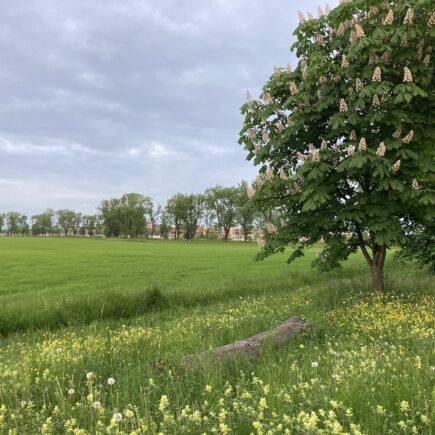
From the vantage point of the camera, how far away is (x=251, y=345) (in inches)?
238

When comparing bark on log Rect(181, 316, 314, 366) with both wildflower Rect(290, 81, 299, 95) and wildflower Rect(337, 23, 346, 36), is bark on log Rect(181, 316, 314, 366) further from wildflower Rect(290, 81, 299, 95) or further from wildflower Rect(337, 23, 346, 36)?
wildflower Rect(337, 23, 346, 36)

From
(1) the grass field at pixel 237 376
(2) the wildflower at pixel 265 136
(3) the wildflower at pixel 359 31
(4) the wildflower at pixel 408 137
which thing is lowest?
(1) the grass field at pixel 237 376

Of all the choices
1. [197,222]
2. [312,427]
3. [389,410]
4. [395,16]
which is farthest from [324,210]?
[197,222]

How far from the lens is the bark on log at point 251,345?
553 cm

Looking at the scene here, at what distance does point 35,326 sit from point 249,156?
8.36 meters

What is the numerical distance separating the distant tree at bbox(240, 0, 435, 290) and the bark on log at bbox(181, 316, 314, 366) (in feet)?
9.87

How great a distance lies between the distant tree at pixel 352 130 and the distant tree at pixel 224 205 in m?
136

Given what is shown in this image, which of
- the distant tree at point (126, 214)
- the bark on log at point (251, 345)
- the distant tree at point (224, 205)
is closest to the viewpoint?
the bark on log at point (251, 345)

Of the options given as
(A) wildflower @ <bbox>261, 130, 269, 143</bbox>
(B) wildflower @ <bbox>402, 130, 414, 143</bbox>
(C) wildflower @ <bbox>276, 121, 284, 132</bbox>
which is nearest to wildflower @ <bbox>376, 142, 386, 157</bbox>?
(B) wildflower @ <bbox>402, 130, 414, 143</bbox>

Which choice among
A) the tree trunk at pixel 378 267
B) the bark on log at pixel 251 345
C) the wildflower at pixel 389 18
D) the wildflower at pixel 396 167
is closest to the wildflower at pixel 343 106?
the wildflower at pixel 396 167

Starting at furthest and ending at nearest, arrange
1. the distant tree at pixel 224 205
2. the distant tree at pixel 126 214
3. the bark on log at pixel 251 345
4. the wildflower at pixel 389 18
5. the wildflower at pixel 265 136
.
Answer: the distant tree at pixel 126 214, the distant tree at pixel 224 205, the wildflower at pixel 265 136, the wildflower at pixel 389 18, the bark on log at pixel 251 345

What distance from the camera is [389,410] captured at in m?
3.66

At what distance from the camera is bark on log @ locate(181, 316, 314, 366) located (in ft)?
18.1

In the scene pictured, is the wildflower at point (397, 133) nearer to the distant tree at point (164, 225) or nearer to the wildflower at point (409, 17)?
the wildflower at point (409, 17)
